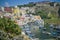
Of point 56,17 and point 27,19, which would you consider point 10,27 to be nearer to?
point 27,19

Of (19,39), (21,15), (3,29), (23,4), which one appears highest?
(23,4)

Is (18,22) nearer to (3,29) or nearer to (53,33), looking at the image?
(3,29)

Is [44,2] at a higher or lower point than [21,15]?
higher

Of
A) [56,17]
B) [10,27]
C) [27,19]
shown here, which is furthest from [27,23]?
[56,17]

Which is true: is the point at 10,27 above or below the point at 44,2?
below

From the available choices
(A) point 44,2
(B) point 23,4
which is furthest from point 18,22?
(A) point 44,2
